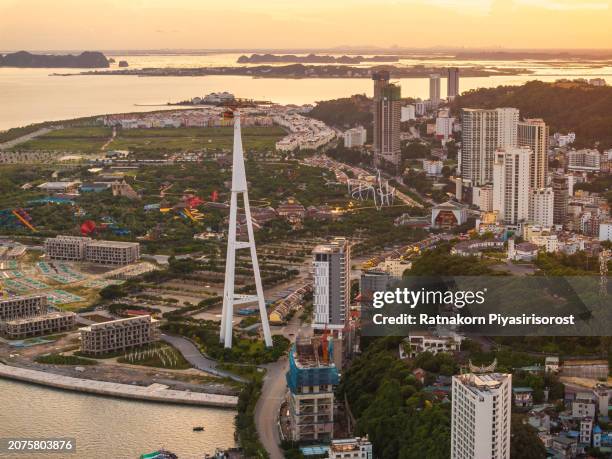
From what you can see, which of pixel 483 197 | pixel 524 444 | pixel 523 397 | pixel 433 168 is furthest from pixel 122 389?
pixel 433 168

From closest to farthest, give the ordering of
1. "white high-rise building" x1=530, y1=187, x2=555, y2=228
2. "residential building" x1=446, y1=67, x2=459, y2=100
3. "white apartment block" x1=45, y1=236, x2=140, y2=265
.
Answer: "white apartment block" x1=45, y1=236, x2=140, y2=265 < "white high-rise building" x1=530, y1=187, x2=555, y2=228 < "residential building" x1=446, y1=67, x2=459, y2=100

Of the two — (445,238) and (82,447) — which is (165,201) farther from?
(82,447)

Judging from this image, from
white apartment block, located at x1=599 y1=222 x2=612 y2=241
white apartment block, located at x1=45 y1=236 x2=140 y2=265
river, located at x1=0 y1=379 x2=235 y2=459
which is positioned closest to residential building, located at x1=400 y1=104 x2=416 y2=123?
white apartment block, located at x1=599 y1=222 x2=612 y2=241

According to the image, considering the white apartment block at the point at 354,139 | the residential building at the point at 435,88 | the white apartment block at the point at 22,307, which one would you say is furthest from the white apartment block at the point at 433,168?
the residential building at the point at 435,88

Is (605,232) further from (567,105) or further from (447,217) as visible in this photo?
(567,105)

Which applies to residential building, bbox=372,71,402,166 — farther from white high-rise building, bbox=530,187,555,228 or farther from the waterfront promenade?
the waterfront promenade
